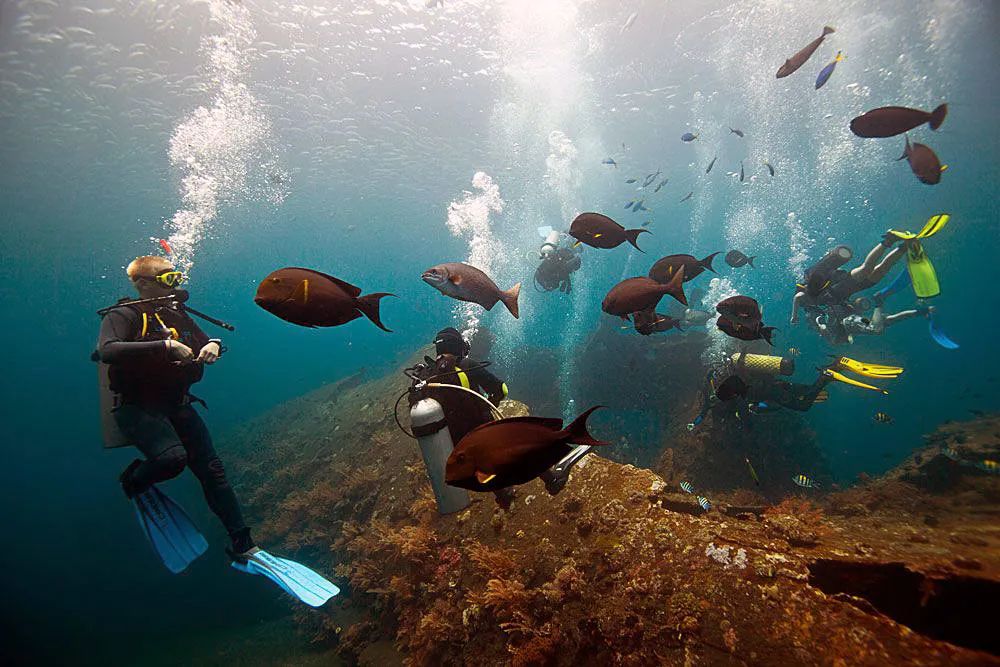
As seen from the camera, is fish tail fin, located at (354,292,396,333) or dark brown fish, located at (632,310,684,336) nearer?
fish tail fin, located at (354,292,396,333)

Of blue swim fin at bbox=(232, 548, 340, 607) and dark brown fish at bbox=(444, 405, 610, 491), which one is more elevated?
dark brown fish at bbox=(444, 405, 610, 491)

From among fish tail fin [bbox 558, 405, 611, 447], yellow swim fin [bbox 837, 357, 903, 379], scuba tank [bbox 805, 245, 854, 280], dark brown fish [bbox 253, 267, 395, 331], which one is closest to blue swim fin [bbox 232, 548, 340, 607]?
dark brown fish [bbox 253, 267, 395, 331]

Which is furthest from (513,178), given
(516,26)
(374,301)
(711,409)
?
(374,301)

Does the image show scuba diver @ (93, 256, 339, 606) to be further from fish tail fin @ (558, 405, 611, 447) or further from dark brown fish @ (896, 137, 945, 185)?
dark brown fish @ (896, 137, 945, 185)

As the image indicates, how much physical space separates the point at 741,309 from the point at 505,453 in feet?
10.6

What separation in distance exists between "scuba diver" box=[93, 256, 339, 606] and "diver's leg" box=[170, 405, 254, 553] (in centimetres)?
1

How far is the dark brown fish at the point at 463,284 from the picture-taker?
283 centimetres

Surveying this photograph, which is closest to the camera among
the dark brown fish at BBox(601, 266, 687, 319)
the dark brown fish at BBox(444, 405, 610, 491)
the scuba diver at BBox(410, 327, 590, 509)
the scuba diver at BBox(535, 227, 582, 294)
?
the dark brown fish at BBox(444, 405, 610, 491)

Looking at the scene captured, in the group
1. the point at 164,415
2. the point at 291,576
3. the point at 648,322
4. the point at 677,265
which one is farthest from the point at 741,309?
the point at 164,415

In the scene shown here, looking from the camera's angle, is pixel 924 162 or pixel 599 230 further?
pixel 924 162

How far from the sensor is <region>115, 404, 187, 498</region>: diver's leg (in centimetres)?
390

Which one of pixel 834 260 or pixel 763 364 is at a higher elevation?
pixel 834 260

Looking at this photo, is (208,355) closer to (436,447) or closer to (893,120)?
(436,447)

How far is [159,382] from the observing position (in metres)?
4.08
